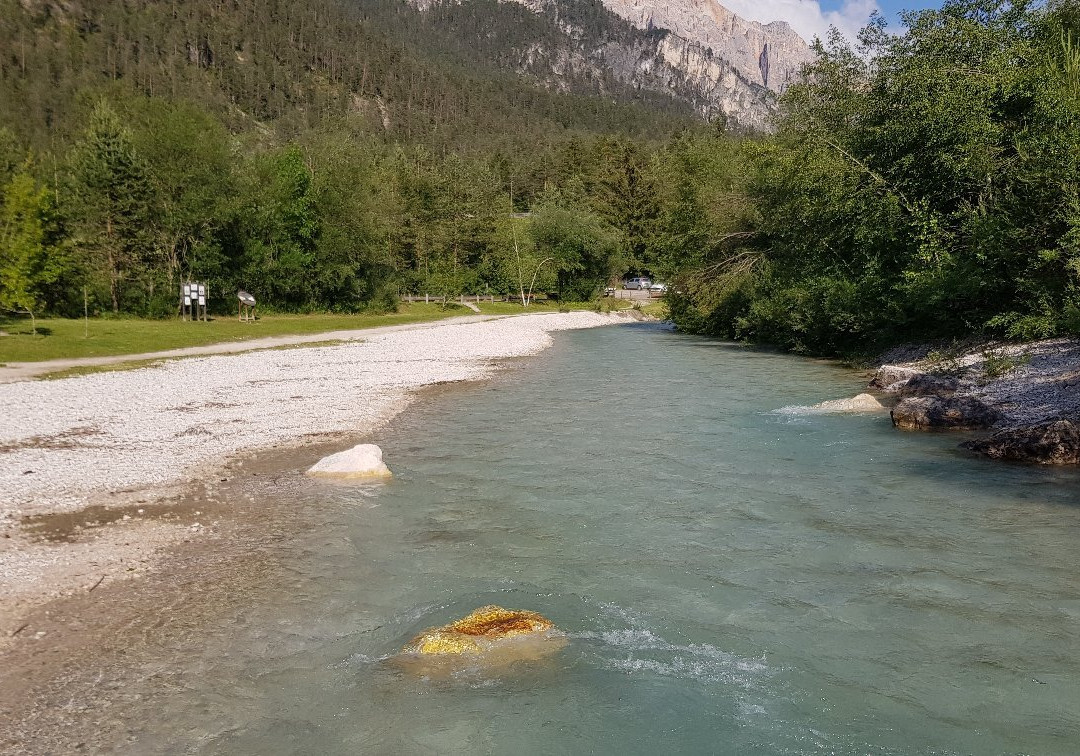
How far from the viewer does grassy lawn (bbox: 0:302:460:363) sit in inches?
1127

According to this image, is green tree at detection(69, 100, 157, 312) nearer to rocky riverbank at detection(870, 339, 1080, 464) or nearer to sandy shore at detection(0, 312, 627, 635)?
sandy shore at detection(0, 312, 627, 635)

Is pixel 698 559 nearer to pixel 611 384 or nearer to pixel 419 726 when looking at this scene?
pixel 419 726

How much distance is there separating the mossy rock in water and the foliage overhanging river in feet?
0.79

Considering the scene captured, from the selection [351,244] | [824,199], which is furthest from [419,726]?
[351,244]

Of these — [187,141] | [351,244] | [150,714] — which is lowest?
[150,714]

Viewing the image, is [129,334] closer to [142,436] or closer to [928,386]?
[142,436]

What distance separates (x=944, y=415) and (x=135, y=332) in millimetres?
34042

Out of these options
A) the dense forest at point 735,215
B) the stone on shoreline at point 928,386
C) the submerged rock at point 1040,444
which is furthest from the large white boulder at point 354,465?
the dense forest at point 735,215

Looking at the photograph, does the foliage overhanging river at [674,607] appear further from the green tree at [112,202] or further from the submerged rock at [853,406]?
the green tree at [112,202]

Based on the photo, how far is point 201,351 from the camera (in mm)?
32906

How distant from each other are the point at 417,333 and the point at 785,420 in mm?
32634

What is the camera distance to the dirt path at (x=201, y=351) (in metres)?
24.4

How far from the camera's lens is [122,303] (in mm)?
46938

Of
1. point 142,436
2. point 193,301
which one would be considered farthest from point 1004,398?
point 193,301
